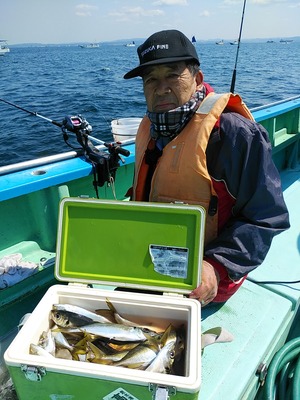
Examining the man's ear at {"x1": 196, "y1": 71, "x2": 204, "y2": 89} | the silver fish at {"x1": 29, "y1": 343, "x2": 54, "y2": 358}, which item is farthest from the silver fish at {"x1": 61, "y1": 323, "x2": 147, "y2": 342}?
the man's ear at {"x1": 196, "y1": 71, "x2": 204, "y2": 89}

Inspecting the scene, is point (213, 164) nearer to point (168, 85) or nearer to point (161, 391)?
point (168, 85)

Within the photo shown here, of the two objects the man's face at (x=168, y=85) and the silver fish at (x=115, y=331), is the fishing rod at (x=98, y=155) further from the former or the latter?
the silver fish at (x=115, y=331)

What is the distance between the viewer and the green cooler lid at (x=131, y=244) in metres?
1.59

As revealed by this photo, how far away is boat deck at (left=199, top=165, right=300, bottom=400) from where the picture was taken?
5.85 ft

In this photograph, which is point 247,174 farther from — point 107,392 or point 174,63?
point 107,392

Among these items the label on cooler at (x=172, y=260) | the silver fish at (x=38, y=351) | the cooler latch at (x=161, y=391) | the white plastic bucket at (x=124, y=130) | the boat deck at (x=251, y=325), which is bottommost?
the boat deck at (x=251, y=325)

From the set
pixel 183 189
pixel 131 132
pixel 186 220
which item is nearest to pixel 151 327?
pixel 186 220

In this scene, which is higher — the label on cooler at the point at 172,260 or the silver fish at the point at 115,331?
the label on cooler at the point at 172,260

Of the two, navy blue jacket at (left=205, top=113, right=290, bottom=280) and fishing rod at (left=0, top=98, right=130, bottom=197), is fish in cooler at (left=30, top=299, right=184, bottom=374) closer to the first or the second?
navy blue jacket at (left=205, top=113, right=290, bottom=280)

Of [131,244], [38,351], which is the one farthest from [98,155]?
[38,351]

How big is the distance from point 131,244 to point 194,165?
0.61 m

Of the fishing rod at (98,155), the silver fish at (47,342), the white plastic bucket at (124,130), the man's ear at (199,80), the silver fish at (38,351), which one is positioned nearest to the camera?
the silver fish at (38,351)

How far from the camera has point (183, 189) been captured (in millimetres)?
1976

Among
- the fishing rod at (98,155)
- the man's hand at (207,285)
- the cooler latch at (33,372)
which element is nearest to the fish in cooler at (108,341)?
the cooler latch at (33,372)
